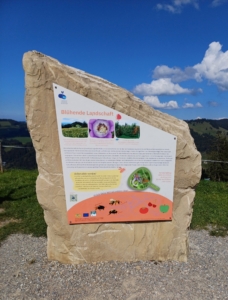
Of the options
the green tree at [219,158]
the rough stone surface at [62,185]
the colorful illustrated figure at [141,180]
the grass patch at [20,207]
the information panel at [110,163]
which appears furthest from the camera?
the green tree at [219,158]

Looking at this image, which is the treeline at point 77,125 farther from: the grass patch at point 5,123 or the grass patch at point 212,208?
the grass patch at point 5,123

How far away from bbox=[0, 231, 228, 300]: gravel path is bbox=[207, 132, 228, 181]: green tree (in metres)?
27.8

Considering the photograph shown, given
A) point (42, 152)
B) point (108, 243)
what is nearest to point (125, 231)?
point (108, 243)

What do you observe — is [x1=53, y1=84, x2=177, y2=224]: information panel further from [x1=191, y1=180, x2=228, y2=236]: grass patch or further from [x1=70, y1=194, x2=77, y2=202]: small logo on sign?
[x1=191, y1=180, x2=228, y2=236]: grass patch

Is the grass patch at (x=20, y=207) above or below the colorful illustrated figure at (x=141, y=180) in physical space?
below

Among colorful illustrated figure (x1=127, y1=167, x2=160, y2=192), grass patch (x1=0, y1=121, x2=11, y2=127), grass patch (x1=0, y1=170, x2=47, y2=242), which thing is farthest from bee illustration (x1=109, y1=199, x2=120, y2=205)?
grass patch (x1=0, y1=121, x2=11, y2=127)

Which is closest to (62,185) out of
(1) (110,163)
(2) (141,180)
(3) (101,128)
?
(1) (110,163)

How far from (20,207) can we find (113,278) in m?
4.92

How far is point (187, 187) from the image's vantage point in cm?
530

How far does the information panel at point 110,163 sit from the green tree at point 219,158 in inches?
1109

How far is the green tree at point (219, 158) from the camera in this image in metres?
32.0

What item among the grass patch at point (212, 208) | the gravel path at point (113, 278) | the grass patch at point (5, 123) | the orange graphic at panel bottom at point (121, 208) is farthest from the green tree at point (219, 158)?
the grass patch at point (5, 123)

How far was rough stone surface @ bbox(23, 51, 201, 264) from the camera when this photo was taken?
4.74 metres

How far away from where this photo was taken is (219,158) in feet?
118
